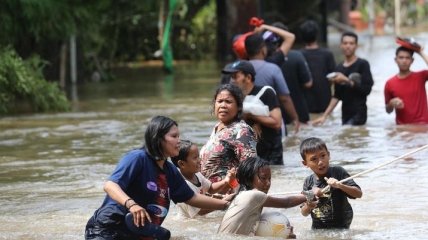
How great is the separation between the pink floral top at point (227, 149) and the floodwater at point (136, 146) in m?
0.38

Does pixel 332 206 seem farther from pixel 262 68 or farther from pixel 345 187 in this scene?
pixel 262 68

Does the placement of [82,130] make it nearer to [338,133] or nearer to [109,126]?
[109,126]

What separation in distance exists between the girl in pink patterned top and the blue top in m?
1.71

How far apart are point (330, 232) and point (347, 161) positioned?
144 inches

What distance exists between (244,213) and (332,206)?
0.74 metres

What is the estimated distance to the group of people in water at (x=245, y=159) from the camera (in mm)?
6734

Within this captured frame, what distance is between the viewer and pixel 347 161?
11.5 meters

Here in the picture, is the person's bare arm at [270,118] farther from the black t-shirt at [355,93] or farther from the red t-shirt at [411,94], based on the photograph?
the black t-shirt at [355,93]

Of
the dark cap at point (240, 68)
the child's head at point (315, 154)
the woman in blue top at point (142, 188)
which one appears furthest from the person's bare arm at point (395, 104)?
the woman in blue top at point (142, 188)

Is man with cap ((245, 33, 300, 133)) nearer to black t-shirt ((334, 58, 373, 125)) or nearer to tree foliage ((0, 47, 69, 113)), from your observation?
black t-shirt ((334, 58, 373, 125))

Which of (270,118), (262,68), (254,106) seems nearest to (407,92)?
(262,68)

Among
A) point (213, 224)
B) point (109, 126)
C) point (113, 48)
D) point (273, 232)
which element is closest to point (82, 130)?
point (109, 126)

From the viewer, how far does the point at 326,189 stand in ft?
24.7

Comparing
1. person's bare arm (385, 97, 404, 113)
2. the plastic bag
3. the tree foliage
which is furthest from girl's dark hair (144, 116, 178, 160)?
the tree foliage
